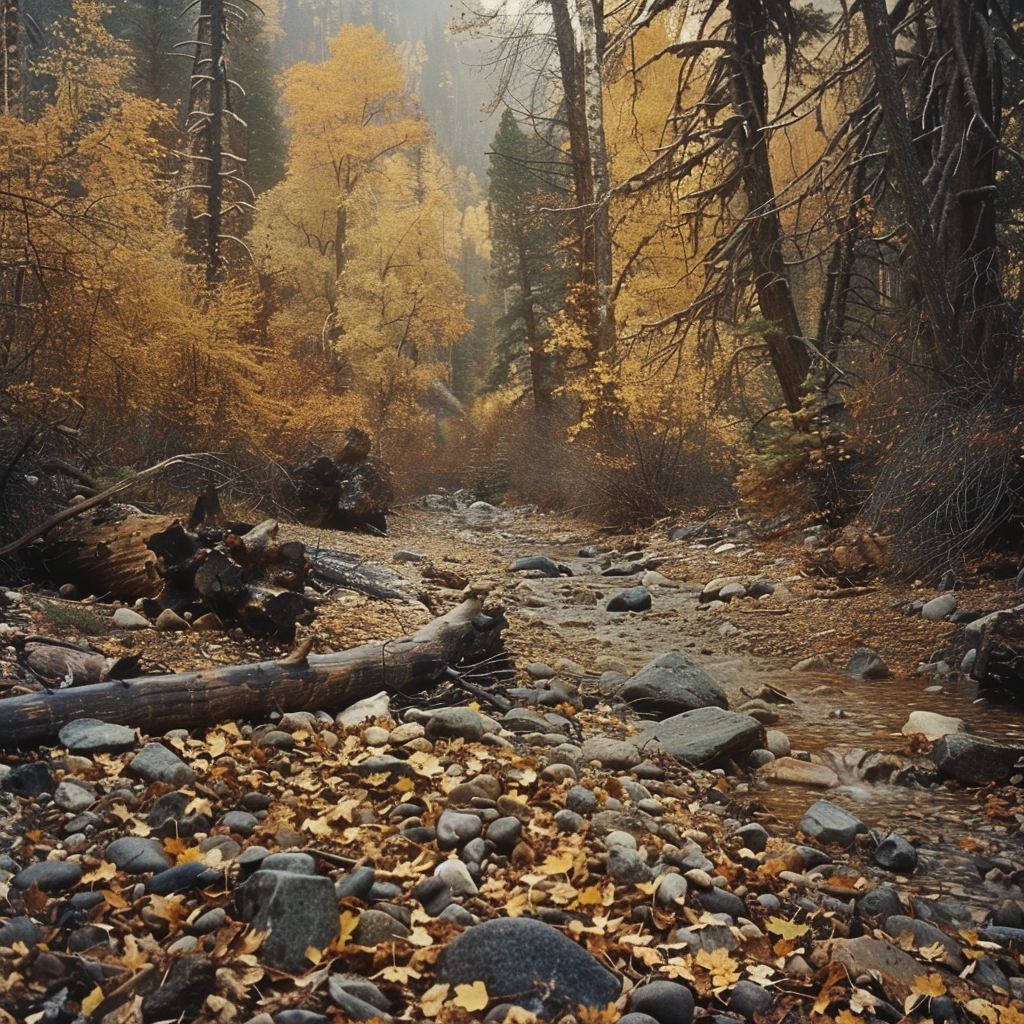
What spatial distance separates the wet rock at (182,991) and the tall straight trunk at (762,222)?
9166mm

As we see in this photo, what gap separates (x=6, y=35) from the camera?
1405 cm

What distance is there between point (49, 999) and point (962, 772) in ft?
11.7

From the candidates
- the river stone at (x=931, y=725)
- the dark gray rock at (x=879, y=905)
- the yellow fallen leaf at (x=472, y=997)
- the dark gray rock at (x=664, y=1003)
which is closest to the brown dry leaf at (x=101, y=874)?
the yellow fallen leaf at (x=472, y=997)

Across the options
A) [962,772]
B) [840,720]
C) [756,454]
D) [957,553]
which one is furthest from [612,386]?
[962,772]

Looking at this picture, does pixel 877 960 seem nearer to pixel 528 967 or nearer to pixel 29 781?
pixel 528 967

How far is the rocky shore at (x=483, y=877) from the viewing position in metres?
2.12

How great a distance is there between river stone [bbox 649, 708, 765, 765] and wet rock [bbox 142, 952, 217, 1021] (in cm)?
256

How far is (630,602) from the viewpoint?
8.10 metres

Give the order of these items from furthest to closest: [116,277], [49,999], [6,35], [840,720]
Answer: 1. [6,35]
2. [116,277]
3. [840,720]
4. [49,999]

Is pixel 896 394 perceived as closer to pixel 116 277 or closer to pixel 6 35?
pixel 116 277

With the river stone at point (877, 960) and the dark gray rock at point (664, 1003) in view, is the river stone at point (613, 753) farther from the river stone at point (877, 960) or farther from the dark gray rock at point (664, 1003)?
the dark gray rock at point (664, 1003)

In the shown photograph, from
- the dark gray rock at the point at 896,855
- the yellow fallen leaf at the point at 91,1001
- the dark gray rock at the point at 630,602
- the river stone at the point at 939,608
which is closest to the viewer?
the yellow fallen leaf at the point at 91,1001

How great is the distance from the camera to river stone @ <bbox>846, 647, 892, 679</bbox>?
18.4 ft

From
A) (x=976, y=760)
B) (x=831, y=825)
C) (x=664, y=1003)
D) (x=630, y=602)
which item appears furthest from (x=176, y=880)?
(x=630, y=602)
